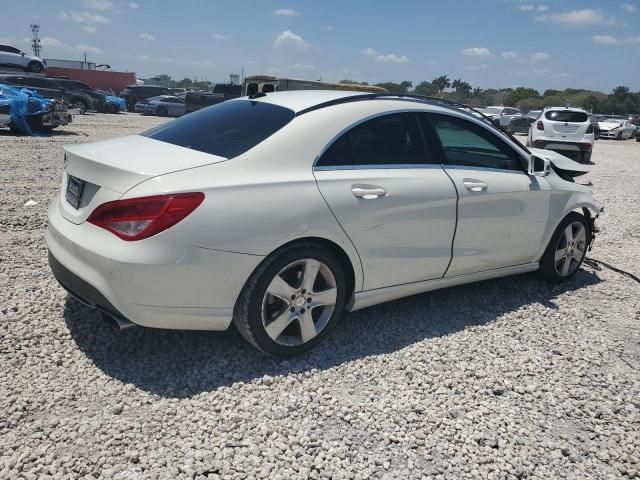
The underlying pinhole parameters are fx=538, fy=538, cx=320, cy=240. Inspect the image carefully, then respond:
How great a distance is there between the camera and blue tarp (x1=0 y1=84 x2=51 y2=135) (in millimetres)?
14055

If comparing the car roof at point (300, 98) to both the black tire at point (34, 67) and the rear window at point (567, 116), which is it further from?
the black tire at point (34, 67)

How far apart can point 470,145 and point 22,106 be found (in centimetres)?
1373

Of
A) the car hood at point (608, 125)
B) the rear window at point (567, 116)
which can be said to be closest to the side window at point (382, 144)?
the rear window at point (567, 116)

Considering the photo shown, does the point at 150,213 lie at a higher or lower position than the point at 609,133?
lower

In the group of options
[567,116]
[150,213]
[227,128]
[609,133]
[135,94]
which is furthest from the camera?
[135,94]

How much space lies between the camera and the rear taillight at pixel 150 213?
271 cm

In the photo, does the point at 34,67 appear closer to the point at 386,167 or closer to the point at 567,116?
the point at 567,116

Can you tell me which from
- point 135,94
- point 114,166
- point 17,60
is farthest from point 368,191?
point 135,94

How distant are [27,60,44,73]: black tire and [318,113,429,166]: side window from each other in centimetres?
3264

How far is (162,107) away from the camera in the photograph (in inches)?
1224

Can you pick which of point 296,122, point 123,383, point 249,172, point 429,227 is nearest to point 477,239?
point 429,227

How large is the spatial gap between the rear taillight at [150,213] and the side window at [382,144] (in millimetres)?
899

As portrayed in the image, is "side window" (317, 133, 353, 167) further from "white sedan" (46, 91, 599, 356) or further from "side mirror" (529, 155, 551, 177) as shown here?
"side mirror" (529, 155, 551, 177)

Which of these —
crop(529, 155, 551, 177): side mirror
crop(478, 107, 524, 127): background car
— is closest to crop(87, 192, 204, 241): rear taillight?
crop(529, 155, 551, 177): side mirror
